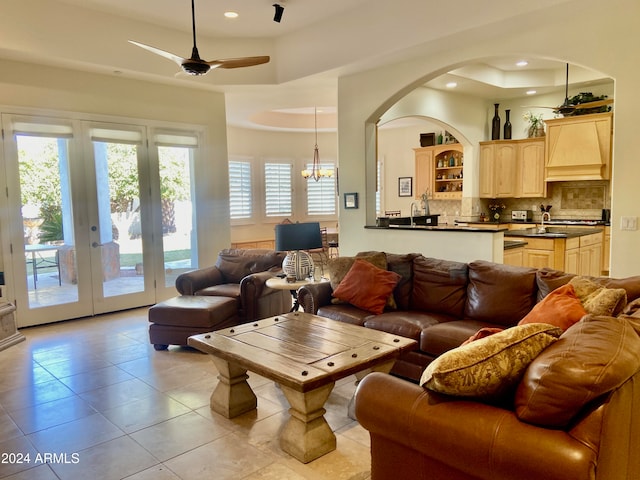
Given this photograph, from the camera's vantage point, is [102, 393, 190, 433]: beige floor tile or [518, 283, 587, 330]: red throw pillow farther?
[102, 393, 190, 433]: beige floor tile

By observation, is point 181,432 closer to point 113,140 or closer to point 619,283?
point 619,283

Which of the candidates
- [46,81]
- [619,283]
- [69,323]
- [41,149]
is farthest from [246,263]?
[619,283]

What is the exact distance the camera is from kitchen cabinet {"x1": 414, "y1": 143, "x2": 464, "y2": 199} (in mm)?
9070

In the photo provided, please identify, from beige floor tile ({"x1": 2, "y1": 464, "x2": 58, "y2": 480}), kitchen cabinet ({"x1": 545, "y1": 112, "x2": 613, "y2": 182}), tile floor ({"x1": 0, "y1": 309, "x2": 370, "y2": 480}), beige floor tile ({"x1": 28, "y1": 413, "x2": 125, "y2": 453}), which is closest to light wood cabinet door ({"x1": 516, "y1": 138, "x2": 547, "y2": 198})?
kitchen cabinet ({"x1": 545, "y1": 112, "x2": 613, "y2": 182})

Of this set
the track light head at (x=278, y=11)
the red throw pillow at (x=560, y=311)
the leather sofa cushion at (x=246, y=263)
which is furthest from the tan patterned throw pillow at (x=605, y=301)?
the track light head at (x=278, y=11)

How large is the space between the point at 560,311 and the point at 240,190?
27.0ft

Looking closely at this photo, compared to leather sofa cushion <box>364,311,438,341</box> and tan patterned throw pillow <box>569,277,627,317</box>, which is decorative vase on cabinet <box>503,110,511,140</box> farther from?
tan patterned throw pillow <box>569,277,627,317</box>

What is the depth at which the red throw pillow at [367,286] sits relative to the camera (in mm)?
3918

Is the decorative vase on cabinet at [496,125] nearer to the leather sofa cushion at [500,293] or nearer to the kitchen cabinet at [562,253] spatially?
the kitchen cabinet at [562,253]

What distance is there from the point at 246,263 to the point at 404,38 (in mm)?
3046

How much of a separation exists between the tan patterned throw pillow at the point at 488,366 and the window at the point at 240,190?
8466 mm

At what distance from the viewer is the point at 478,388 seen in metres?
1.71

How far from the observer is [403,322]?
Result: 3.56 m

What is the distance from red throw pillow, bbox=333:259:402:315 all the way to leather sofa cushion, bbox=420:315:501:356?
2.03 feet
